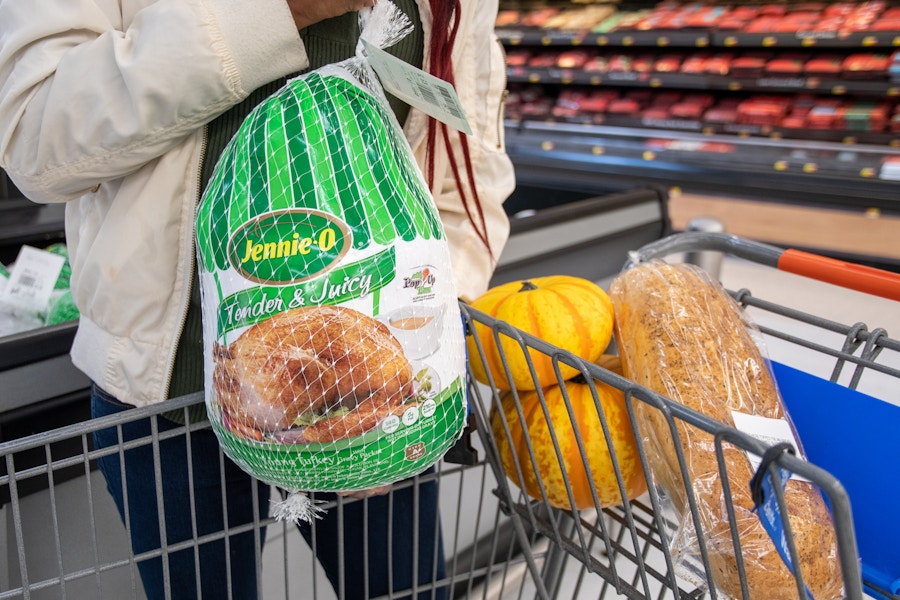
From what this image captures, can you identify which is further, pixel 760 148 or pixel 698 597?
pixel 760 148

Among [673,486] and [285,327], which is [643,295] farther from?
[285,327]

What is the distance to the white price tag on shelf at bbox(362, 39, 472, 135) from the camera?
30.2 inches

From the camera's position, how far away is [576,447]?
97 centimetres

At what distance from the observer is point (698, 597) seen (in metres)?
0.86

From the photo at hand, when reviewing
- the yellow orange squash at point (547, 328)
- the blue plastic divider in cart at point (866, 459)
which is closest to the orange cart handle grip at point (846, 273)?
the blue plastic divider in cart at point (866, 459)

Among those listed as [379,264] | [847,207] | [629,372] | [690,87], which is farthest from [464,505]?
[690,87]

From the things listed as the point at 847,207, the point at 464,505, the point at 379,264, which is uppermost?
the point at 379,264

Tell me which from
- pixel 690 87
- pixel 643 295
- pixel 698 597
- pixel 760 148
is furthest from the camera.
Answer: pixel 690 87

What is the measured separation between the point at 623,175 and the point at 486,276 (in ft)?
11.4

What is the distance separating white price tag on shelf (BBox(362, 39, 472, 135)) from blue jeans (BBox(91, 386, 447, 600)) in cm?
49

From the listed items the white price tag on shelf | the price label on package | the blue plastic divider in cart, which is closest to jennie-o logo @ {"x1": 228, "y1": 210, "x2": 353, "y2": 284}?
the white price tag on shelf

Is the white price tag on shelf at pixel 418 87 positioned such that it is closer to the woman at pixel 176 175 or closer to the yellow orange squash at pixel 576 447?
the woman at pixel 176 175

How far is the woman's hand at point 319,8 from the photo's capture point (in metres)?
0.81

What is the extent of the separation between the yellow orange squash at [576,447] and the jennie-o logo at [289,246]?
33 cm
